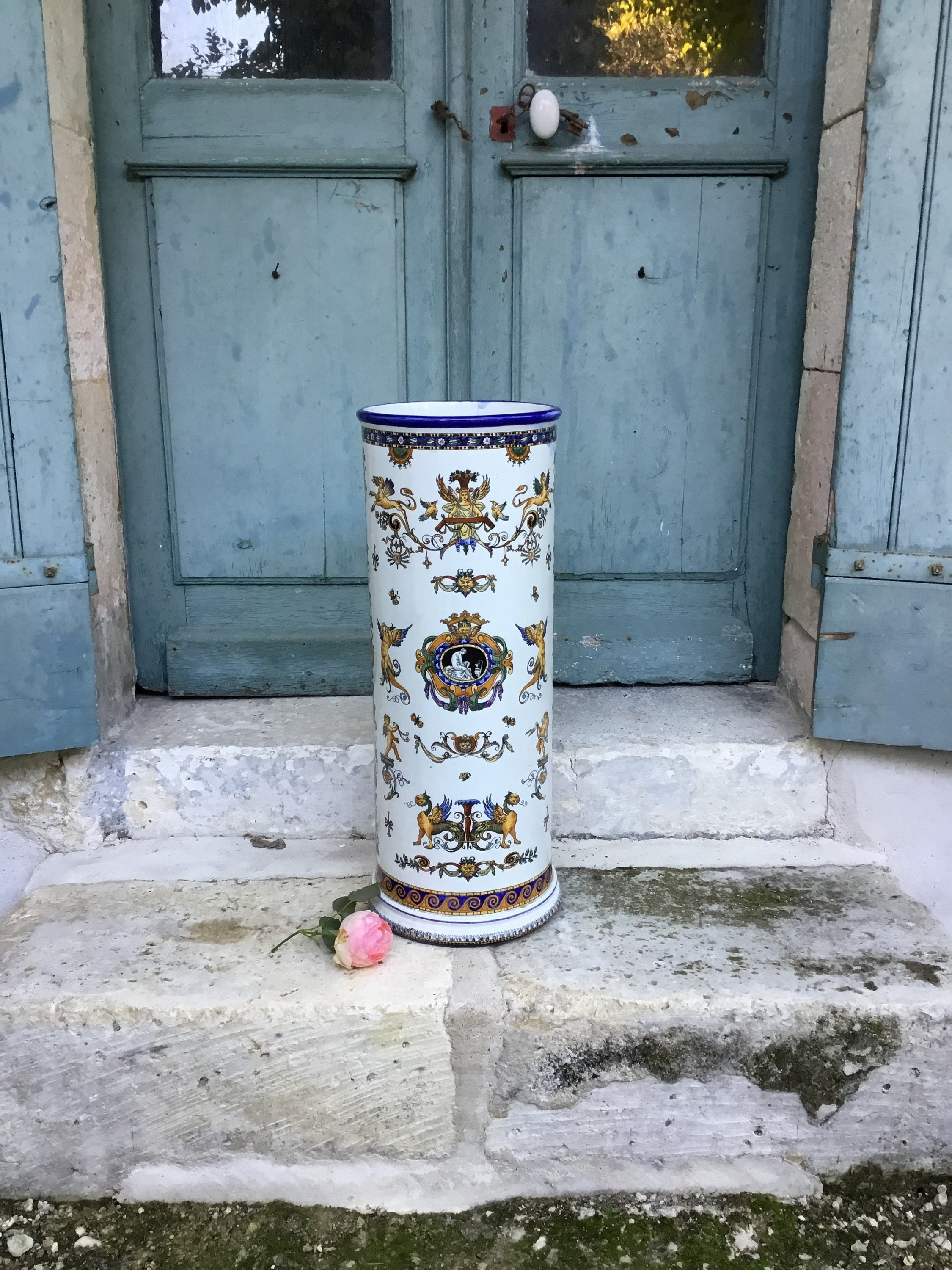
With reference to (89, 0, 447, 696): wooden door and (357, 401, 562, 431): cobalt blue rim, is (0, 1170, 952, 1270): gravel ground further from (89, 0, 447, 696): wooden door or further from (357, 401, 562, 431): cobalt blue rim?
(357, 401, 562, 431): cobalt blue rim

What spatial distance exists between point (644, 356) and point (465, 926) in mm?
1170

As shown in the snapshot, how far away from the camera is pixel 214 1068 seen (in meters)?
1.66

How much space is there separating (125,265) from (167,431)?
32 cm

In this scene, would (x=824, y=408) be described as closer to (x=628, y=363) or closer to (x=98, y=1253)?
(x=628, y=363)

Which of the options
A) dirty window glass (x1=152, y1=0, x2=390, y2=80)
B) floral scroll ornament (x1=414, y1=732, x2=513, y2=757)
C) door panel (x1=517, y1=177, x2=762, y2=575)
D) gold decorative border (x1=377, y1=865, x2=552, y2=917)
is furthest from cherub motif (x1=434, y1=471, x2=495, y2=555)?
dirty window glass (x1=152, y1=0, x2=390, y2=80)

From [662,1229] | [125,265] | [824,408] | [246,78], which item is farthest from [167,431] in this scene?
[662,1229]

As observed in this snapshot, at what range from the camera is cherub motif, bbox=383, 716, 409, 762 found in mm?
1762

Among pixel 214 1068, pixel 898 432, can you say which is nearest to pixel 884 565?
pixel 898 432

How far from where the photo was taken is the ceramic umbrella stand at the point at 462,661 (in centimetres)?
164

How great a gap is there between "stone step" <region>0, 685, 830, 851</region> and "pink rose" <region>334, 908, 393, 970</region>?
441 mm

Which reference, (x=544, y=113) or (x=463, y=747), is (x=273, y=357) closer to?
(x=544, y=113)

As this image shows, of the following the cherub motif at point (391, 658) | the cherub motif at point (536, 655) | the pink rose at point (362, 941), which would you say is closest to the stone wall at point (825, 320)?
the cherub motif at point (536, 655)

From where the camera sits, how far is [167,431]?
87.7 inches

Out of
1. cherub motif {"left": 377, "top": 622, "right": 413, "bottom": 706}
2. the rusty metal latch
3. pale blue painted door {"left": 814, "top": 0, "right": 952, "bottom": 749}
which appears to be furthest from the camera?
the rusty metal latch
